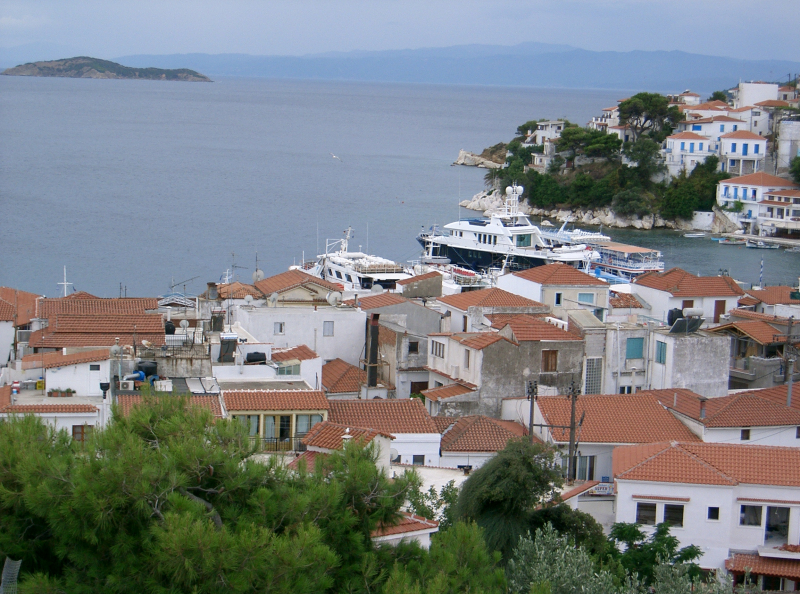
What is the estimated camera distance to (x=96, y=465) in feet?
26.9

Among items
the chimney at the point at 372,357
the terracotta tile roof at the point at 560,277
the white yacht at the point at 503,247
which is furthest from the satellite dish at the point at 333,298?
the white yacht at the point at 503,247

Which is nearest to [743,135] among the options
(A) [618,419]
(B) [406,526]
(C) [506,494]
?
(A) [618,419]

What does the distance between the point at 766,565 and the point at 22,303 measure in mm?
16317

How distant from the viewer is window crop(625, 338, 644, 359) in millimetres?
20906

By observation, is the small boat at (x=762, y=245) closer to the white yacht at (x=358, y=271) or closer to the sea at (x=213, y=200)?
the sea at (x=213, y=200)

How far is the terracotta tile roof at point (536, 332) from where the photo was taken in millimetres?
19703

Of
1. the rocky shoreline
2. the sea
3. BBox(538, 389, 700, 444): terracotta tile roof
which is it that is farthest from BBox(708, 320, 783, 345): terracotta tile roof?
the rocky shoreline

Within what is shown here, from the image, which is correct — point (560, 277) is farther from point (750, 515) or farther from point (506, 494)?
point (506, 494)

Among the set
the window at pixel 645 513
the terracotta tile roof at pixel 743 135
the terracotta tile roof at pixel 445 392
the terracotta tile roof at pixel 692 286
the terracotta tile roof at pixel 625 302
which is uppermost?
the terracotta tile roof at pixel 743 135

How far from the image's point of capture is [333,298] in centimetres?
2544

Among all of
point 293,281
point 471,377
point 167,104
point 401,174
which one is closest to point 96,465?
point 471,377

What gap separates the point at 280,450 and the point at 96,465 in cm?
589

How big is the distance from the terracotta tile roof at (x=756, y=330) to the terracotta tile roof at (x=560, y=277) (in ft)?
12.0

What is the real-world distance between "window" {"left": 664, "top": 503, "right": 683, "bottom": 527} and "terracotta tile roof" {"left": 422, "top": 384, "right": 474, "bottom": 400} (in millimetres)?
5683
